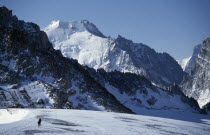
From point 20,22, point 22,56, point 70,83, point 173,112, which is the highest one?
point 20,22

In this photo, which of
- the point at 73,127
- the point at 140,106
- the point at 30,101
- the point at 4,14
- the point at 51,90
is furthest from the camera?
the point at 140,106

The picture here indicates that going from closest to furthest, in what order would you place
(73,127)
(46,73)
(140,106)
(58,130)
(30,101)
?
1. (58,130)
2. (73,127)
3. (30,101)
4. (46,73)
5. (140,106)

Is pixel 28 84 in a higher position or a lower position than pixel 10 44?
lower

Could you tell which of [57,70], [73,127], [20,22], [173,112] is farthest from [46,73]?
[173,112]

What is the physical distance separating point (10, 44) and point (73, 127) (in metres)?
71.5

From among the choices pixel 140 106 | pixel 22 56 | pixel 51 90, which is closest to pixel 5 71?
pixel 22 56

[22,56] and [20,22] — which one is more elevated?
[20,22]

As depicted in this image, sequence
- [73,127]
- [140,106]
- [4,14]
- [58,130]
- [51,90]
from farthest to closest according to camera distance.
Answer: [140,106], [4,14], [51,90], [73,127], [58,130]

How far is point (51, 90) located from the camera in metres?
87.8

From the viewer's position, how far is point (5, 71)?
9194cm

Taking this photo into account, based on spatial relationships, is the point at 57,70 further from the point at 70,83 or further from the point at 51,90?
the point at 51,90

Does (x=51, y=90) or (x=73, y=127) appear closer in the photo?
(x=73, y=127)

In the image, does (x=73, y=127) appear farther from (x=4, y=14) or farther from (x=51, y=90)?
(x=4, y=14)

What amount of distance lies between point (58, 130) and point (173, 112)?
563 ft
